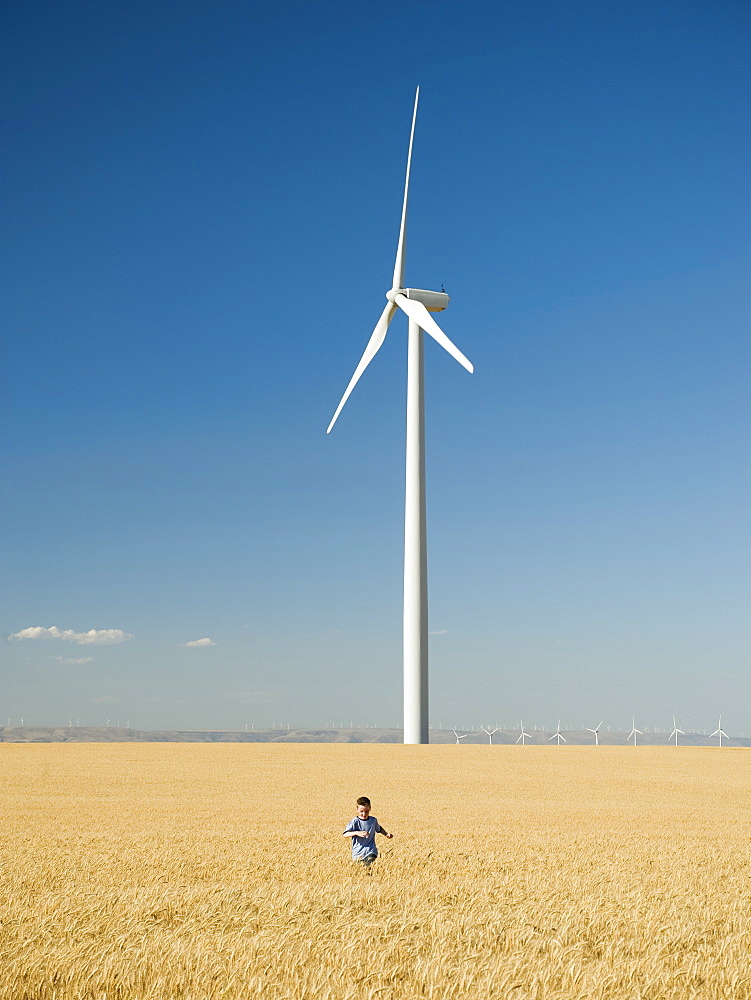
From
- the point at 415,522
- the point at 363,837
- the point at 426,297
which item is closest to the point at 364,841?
the point at 363,837

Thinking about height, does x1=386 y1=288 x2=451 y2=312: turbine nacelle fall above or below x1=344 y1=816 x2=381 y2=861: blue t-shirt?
above

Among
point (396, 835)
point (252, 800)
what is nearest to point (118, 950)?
point (396, 835)

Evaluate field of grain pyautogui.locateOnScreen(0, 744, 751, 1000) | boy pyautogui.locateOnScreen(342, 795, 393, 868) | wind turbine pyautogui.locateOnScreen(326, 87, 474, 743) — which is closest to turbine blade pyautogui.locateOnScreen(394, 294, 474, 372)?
wind turbine pyautogui.locateOnScreen(326, 87, 474, 743)

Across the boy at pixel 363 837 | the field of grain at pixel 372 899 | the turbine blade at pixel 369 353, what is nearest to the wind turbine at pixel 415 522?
the turbine blade at pixel 369 353

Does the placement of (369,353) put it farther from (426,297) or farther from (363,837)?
(363,837)

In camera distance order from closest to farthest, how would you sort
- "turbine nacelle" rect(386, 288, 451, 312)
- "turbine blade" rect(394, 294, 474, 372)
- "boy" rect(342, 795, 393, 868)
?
1. "boy" rect(342, 795, 393, 868)
2. "turbine blade" rect(394, 294, 474, 372)
3. "turbine nacelle" rect(386, 288, 451, 312)

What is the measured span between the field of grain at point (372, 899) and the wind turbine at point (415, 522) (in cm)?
3948

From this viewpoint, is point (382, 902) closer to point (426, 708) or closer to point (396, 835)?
point (396, 835)

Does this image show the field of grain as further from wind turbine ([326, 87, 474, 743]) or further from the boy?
wind turbine ([326, 87, 474, 743])

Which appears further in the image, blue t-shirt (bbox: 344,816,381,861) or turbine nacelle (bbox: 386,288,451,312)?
→ turbine nacelle (bbox: 386,288,451,312)

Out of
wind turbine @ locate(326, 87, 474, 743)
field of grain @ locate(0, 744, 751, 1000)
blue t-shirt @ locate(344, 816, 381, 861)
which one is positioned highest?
wind turbine @ locate(326, 87, 474, 743)

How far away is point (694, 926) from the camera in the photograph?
15500 millimetres

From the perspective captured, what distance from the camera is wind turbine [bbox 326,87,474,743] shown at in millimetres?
81500

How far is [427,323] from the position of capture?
269ft
